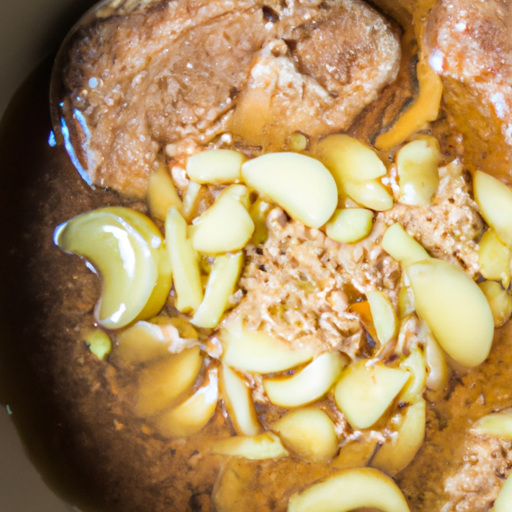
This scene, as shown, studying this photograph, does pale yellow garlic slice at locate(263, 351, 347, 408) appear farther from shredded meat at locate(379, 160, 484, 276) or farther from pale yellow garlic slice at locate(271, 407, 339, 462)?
shredded meat at locate(379, 160, 484, 276)

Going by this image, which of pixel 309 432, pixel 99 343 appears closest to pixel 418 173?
pixel 309 432

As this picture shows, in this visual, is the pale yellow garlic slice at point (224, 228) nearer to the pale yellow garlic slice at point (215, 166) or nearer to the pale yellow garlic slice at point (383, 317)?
the pale yellow garlic slice at point (215, 166)

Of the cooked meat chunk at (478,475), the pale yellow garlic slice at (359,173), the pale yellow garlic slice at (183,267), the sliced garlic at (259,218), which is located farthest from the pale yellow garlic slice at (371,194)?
the cooked meat chunk at (478,475)

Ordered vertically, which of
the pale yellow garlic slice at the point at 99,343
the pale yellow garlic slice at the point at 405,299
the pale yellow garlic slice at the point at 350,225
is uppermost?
the pale yellow garlic slice at the point at 350,225

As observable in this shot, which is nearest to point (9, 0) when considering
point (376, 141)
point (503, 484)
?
point (376, 141)

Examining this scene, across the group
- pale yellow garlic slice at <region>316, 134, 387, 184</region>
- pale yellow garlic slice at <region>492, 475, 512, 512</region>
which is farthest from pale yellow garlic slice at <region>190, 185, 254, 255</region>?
pale yellow garlic slice at <region>492, 475, 512, 512</region>

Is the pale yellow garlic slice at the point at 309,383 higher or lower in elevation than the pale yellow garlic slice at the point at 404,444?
higher
